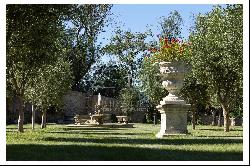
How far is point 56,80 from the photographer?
1421 inches

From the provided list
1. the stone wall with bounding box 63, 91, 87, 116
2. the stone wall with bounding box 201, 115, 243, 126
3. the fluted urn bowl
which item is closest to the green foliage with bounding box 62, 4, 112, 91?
the stone wall with bounding box 63, 91, 87, 116

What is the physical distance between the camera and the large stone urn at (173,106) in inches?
757

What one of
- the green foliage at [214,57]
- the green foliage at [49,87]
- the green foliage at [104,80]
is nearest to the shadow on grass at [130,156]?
the green foliage at [214,57]

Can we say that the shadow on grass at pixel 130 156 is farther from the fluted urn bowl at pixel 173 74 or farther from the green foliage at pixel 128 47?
the green foliage at pixel 128 47

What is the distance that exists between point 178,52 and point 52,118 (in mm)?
44873

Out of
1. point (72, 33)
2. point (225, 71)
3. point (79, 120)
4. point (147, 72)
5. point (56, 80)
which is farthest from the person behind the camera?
point (72, 33)

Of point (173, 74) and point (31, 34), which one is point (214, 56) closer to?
point (173, 74)

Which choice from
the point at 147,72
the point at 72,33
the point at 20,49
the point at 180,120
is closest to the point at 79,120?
the point at 147,72

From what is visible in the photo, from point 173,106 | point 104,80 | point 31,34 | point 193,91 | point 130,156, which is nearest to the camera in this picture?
point 130,156

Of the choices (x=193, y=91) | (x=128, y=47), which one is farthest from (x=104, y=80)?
(x=193, y=91)

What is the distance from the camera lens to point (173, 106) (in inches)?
755

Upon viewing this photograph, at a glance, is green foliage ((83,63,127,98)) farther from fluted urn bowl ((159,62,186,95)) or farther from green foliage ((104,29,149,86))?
fluted urn bowl ((159,62,186,95))

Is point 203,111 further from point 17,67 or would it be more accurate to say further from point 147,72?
point 17,67

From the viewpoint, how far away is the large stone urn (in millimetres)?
19234
